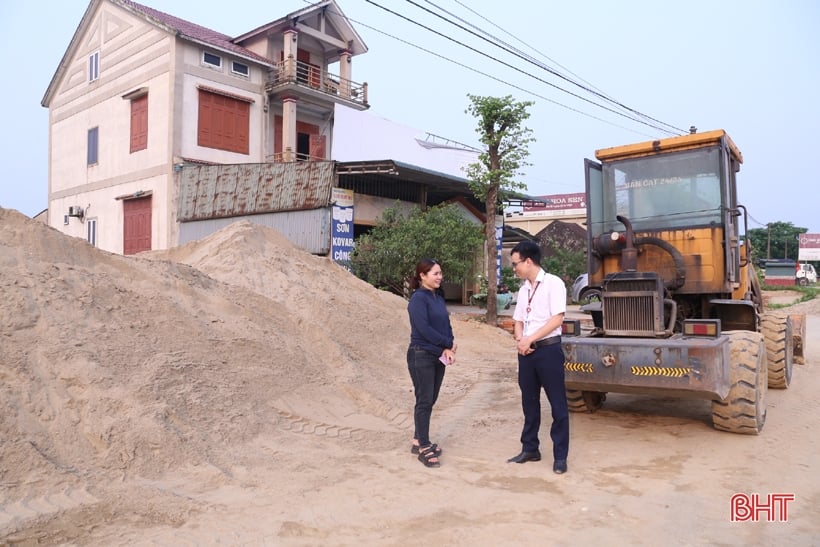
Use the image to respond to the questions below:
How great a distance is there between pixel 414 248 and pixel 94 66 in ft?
56.3

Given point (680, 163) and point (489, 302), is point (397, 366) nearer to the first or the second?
point (680, 163)

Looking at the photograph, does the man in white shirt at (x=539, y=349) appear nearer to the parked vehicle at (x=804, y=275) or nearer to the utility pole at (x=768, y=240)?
the parked vehicle at (x=804, y=275)

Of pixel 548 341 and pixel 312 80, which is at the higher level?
pixel 312 80

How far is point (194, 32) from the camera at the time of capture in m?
20.7

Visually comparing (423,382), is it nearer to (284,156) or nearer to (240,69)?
(284,156)

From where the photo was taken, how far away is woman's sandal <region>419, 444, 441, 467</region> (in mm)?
4555

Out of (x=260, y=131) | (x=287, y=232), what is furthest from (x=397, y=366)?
(x=260, y=131)

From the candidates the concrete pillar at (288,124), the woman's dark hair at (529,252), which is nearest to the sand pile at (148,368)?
the woman's dark hair at (529,252)

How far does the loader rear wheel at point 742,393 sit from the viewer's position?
16.5 ft

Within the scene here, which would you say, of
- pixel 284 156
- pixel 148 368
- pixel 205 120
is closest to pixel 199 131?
pixel 205 120

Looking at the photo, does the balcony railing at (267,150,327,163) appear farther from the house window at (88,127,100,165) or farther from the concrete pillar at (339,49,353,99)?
the house window at (88,127,100,165)

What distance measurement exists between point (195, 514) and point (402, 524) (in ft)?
4.09

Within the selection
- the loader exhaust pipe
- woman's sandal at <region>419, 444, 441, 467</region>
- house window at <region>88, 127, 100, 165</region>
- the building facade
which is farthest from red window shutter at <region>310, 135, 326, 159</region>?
woman's sandal at <region>419, 444, 441, 467</region>

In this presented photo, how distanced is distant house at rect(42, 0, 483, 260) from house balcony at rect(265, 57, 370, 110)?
0.05 metres
